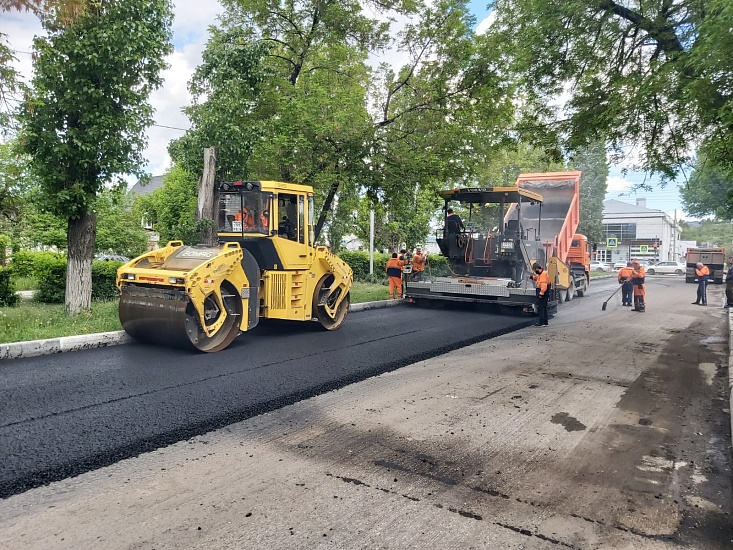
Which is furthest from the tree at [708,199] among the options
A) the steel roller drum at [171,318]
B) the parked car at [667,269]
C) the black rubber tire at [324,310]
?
the steel roller drum at [171,318]

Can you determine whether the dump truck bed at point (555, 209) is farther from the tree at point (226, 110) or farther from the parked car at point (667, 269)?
the parked car at point (667, 269)

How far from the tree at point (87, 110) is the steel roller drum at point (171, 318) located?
2.45 m

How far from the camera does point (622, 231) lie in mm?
62938

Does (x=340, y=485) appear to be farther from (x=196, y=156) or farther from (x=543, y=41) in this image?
(x=196, y=156)

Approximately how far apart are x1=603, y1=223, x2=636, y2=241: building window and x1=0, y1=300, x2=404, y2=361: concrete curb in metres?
62.8

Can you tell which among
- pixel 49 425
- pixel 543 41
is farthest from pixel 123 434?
pixel 543 41

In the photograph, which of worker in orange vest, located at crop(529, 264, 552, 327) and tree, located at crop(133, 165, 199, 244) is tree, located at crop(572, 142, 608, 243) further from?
worker in orange vest, located at crop(529, 264, 552, 327)

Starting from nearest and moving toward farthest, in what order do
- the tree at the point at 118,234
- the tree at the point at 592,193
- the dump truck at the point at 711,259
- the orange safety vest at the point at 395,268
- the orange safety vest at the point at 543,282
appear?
1. the orange safety vest at the point at 543,282
2. the orange safety vest at the point at 395,268
3. the tree at the point at 118,234
4. the dump truck at the point at 711,259
5. the tree at the point at 592,193

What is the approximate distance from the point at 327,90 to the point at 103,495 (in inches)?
483

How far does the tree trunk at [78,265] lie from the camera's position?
31.0 ft

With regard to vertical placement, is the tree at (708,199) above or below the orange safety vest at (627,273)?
above

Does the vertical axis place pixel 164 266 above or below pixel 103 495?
above

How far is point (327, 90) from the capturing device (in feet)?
46.2

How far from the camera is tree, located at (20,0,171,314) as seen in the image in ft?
28.6
